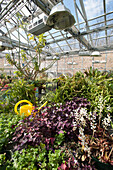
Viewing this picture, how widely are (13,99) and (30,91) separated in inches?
14.5

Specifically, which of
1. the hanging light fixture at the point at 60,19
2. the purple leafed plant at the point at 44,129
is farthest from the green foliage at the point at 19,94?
the hanging light fixture at the point at 60,19

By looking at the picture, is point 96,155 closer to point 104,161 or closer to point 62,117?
point 104,161

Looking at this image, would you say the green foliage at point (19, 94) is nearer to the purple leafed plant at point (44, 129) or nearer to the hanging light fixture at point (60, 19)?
the purple leafed plant at point (44, 129)

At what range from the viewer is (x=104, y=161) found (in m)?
0.86

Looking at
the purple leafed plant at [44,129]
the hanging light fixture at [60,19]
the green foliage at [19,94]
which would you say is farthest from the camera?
the green foliage at [19,94]

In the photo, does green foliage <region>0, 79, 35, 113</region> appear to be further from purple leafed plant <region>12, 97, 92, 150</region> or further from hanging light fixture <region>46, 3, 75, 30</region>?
hanging light fixture <region>46, 3, 75, 30</region>

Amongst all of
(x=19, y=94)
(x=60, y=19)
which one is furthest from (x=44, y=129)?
(x=60, y=19)

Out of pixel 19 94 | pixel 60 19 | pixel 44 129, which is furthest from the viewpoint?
pixel 19 94

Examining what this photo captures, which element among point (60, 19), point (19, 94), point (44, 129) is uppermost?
point (60, 19)

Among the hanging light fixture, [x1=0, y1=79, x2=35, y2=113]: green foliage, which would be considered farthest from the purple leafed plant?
the hanging light fixture

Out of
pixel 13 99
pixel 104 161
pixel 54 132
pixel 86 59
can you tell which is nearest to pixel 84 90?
pixel 54 132

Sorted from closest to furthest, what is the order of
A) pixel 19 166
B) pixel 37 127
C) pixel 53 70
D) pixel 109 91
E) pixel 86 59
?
pixel 19 166 → pixel 37 127 → pixel 109 91 → pixel 86 59 → pixel 53 70

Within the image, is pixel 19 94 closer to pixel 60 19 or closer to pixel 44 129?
pixel 44 129

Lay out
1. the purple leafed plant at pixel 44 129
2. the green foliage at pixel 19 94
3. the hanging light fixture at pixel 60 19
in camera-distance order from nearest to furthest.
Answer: the purple leafed plant at pixel 44 129 < the hanging light fixture at pixel 60 19 < the green foliage at pixel 19 94
